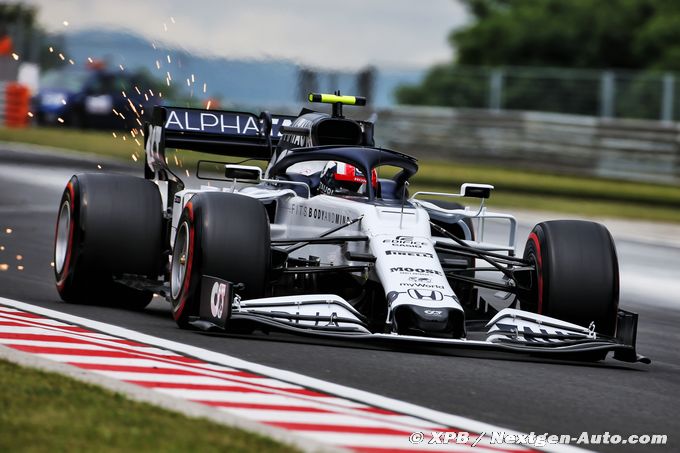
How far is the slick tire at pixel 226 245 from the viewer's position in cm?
890

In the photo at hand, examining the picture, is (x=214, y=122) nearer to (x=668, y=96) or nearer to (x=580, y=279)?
(x=580, y=279)

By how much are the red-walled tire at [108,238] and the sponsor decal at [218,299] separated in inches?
69.7

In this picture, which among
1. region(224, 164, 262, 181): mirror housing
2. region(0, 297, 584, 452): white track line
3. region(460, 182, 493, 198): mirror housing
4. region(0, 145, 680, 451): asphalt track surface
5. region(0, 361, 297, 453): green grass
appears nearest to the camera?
region(0, 361, 297, 453): green grass

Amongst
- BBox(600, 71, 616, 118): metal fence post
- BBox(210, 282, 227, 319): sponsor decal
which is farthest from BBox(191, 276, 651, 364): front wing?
BBox(600, 71, 616, 118): metal fence post

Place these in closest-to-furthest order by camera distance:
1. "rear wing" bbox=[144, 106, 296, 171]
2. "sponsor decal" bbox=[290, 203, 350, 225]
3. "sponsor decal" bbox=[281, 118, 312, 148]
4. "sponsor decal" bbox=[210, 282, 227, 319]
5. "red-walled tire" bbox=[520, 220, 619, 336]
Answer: "sponsor decal" bbox=[210, 282, 227, 319] < "red-walled tire" bbox=[520, 220, 619, 336] < "sponsor decal" bbox=[290, 203, 350, 225] < "sponsor decal" bbox=[281, 118, 312, 148] < "rear wing" bbox=[144, 106, 296, 171]

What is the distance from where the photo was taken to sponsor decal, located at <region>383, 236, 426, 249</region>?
9016mm

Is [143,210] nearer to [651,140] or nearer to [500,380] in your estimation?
[500,380]

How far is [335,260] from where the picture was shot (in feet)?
31.2

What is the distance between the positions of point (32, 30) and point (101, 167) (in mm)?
16815

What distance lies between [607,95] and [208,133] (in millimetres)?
23306

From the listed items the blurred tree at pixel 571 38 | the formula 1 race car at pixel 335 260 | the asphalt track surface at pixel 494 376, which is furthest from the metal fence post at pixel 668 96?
the formula 1 race car at pixel 335 260

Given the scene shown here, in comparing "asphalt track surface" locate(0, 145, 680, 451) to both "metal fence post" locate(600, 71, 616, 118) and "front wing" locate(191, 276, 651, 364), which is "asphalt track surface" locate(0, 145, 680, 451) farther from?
"metal fence post" locate(600, 71, 616, 118)

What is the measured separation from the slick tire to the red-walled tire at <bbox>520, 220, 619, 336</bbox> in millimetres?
1852

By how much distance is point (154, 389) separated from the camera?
6703 mm
